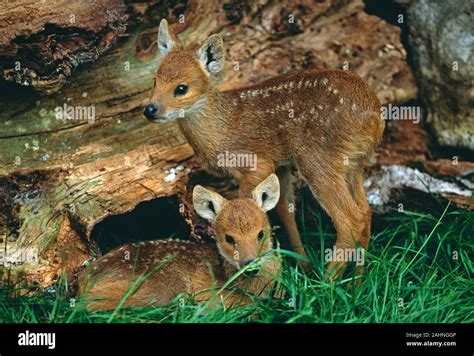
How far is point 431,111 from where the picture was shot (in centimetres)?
748

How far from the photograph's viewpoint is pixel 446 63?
730 cm

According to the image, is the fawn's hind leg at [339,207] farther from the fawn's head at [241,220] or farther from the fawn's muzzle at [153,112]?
the fawn's muzzle at [153,112]

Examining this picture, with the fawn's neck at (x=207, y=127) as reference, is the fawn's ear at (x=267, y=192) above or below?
below

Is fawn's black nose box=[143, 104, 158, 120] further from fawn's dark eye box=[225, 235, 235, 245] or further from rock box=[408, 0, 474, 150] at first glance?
rock box=[408, 0, 474, 150]

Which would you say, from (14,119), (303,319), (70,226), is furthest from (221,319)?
(14,119)

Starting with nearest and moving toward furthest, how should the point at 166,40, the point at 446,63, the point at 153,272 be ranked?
the point at 153,272 → the point at 166,40 → the point at 446,63

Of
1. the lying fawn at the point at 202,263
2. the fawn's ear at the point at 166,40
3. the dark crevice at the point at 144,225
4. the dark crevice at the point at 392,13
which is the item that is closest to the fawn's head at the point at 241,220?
the lying fawn at the point at 202,263

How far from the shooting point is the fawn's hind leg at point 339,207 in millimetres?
6453

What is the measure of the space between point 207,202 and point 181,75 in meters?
0.99

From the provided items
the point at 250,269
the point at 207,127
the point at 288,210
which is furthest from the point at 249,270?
the point at 207,127

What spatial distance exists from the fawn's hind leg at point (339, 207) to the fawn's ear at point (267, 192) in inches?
13.2

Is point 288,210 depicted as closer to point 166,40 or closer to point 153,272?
point 153,272

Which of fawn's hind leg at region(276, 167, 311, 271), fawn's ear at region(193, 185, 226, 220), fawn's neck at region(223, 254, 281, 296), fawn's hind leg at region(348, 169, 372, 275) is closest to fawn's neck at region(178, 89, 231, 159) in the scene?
fawn's ear at region(193, 185, 226, 220)

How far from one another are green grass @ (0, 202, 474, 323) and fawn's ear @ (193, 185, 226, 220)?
0.68m
